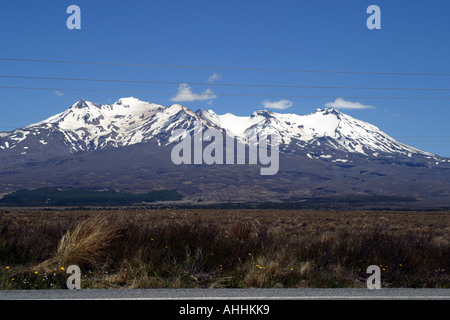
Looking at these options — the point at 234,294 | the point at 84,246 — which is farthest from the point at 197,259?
the point at 234,294

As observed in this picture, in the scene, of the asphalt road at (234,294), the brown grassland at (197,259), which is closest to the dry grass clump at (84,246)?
the brown grassland at (197,259)

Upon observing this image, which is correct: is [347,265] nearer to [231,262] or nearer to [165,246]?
[231,262]

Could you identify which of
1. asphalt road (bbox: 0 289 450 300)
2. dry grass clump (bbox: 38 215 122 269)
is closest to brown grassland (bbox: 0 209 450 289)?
dry grass clump (bbox: 38 215 122 269)

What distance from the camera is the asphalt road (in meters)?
6.50

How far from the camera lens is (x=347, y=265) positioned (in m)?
10.2

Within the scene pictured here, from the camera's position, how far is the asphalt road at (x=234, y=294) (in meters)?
6.50

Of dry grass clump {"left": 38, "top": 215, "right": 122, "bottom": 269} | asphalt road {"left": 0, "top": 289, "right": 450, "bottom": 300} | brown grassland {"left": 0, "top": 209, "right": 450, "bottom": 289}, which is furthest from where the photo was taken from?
dry grass clump {"left": 38, "top": 215, "right": 122, "bottom": 269}

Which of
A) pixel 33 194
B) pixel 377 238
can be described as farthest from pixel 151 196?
pixel 377 238

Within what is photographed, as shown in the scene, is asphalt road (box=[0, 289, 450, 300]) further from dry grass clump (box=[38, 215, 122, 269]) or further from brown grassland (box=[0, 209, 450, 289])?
dry grass clump (box=[38, 215, 122, 269])

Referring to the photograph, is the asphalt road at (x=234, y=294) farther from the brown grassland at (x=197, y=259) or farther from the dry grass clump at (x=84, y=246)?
the dry grass clump at (x=84, y=246)

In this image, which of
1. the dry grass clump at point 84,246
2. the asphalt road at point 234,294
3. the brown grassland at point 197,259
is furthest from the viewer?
the dry grass clump at point 84,246

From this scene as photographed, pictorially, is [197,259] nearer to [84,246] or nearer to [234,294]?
[84,246]
